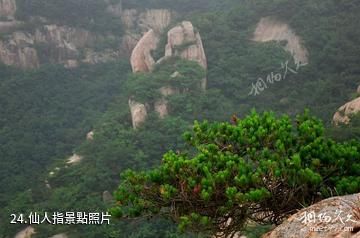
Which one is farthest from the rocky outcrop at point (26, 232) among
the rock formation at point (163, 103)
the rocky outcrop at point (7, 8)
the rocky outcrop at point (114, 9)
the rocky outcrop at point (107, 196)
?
the rocky outcrop at point (114, 9)

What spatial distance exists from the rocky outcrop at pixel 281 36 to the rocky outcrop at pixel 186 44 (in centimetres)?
511

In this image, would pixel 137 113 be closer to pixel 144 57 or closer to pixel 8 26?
pixel 144 57

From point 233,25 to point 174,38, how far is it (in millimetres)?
5390

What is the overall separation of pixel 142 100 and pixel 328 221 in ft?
72.3

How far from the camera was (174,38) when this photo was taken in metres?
31.0

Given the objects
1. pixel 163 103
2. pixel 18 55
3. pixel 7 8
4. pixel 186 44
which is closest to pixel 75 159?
pixel 163 103

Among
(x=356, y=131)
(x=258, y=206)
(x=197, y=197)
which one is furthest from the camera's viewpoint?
(x=356, y=131)

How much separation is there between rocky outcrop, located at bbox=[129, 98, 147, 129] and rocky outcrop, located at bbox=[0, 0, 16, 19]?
1970 cm

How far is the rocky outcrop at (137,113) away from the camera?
25.5 metres

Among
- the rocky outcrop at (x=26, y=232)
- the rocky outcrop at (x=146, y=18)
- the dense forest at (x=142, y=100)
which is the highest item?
the rocky outcrop at (x=146, y=18)

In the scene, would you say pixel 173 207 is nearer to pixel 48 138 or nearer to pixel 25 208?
pixel 25 208

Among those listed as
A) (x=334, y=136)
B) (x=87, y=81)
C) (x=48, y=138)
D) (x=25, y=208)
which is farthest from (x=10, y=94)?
(x=334, y=136)

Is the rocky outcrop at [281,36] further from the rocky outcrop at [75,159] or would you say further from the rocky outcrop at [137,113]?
the rocky outcrop at [75,159]

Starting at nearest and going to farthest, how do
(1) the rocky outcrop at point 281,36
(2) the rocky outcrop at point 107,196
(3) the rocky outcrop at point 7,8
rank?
(2) the rocky outcrop at point 107,196 → (1) the rocky outcrop at point 281,36 → (3) the rocky outcrop at point 7,8
